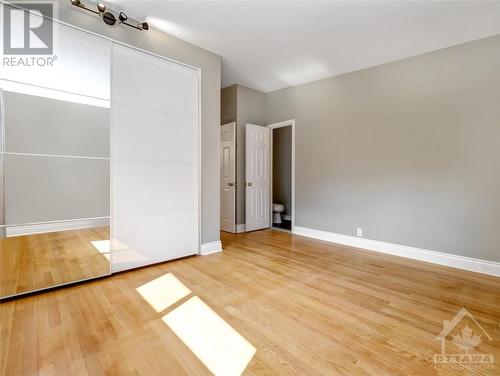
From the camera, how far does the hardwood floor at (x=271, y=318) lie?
1522 mm

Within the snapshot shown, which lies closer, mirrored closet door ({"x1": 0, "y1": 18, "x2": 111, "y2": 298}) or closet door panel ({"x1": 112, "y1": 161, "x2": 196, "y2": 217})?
mirrored closet door ({"x1": 0, "y1": 18, "x2": 111, "y2": 298})

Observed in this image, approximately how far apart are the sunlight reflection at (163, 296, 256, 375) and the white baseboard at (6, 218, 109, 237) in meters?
1.27

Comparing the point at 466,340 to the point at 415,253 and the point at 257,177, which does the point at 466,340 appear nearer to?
the point at 415,253

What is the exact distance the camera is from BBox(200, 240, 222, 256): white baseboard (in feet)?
11.8

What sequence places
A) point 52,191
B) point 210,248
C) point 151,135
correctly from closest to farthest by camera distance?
point 52,191 → point 151,135 → point 210,248

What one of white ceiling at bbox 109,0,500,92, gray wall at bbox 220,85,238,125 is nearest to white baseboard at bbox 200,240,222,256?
gray wall at bbox 220,85,238,125

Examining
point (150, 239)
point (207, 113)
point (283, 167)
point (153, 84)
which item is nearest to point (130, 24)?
point (153, 84)

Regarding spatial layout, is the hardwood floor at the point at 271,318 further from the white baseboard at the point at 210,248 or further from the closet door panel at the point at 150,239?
the white baseboard at the point at 210,248

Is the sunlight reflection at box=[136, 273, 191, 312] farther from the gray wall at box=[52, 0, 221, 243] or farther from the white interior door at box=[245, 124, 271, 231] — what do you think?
the white interior door at box=[245, 124, 271, 231]

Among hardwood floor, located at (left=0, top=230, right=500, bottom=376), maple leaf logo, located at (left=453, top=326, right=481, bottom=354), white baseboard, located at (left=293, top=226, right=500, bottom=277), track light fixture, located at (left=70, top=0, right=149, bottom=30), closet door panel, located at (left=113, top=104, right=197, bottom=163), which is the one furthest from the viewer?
white baseboard, located at (left=293, top=226, right=500, bottom=277)

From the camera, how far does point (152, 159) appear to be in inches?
122

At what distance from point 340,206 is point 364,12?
8.97ft

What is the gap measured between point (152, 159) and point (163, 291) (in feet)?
4.96

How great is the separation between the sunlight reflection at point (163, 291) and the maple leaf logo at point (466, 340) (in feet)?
6.94
